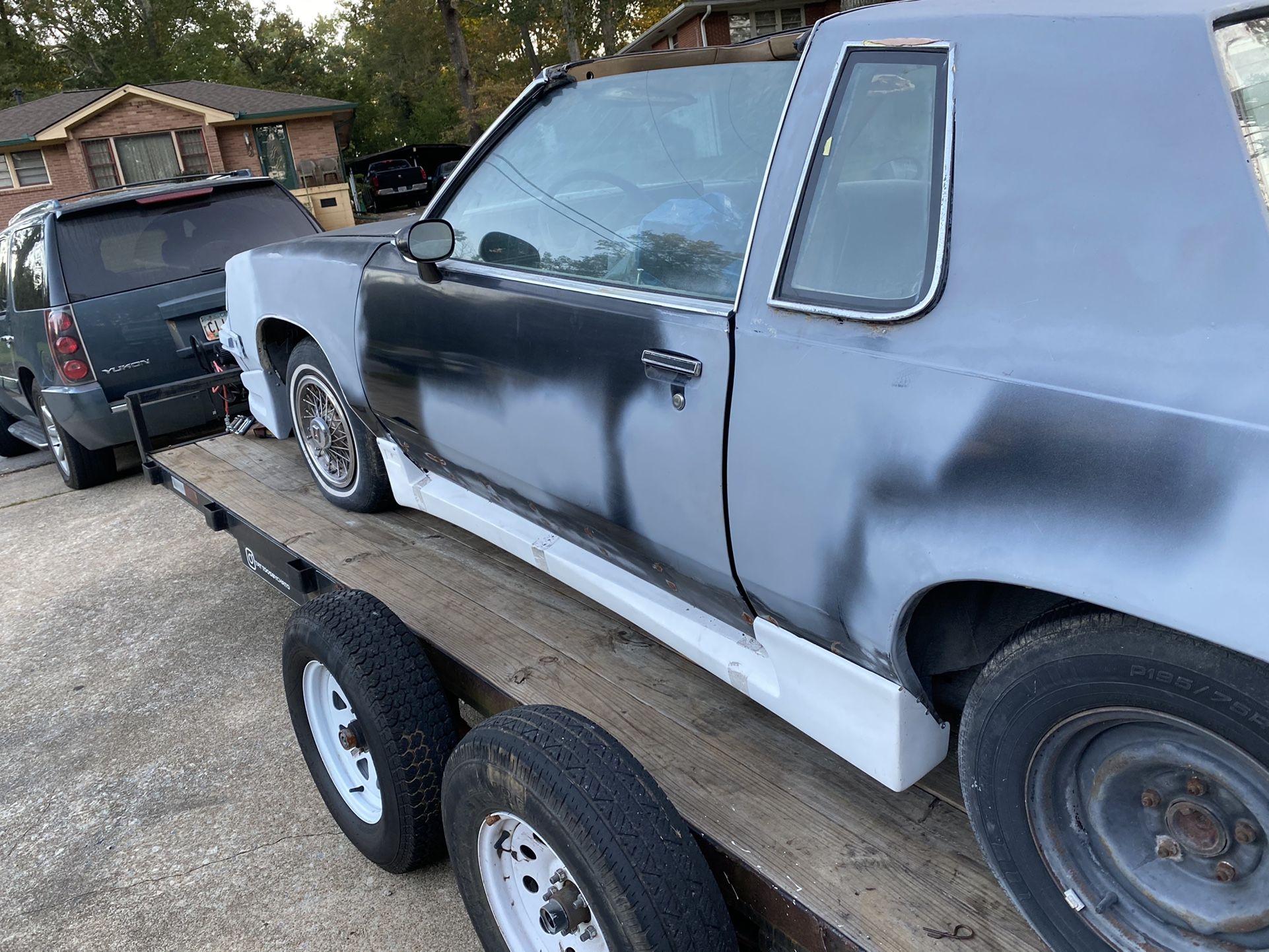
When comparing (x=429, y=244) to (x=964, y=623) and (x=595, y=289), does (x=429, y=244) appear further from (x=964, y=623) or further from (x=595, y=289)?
(x=964, y=623)

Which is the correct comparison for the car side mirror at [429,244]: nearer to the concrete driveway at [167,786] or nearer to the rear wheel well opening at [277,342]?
the rear wheel well opening at [277,342]

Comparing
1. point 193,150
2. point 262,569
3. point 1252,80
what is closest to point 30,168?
point 193,150

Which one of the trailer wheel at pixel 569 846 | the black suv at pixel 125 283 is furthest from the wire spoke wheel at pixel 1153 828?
the black suv at pixel 125 283

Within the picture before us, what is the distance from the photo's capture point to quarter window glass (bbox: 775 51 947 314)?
1.64 metres

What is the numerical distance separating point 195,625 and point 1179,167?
436 cm

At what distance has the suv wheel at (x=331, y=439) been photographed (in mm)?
3760

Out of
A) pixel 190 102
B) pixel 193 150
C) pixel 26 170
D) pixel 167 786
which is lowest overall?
pixel 167 786

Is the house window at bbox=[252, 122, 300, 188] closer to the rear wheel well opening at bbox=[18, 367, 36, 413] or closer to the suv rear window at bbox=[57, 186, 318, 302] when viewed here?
the rear wheel well opening at bbox=[18, 367, 36, 413]

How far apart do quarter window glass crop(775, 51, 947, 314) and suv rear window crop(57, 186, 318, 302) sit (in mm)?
5119

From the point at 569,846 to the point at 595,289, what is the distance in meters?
1.25

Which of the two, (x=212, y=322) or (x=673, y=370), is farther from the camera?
(x=212, y=322)

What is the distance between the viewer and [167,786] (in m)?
3.36

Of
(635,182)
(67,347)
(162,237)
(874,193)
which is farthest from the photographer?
(162,237)

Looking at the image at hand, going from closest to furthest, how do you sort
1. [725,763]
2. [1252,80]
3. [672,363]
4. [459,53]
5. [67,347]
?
1. [1252,80]
2. [672,363]
3. [725,763]
4. [67,347]
5. [459,53]
